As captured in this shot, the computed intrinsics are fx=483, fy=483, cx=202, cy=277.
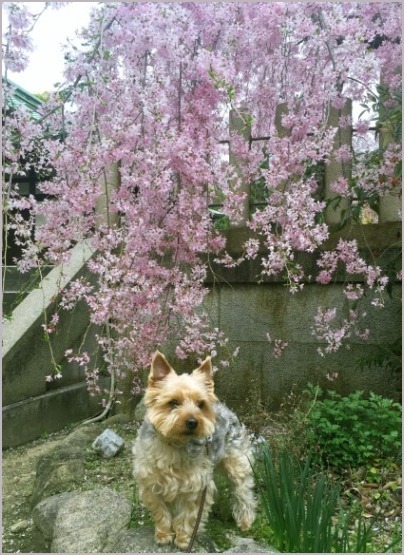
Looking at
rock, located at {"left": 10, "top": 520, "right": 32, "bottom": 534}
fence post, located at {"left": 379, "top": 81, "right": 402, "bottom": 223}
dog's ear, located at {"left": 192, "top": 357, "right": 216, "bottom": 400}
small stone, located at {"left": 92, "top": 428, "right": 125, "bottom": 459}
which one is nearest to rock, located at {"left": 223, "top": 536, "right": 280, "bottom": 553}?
dog's ear, located at {"left": 192, "top": 357, "right": 216, "bottom": 400}

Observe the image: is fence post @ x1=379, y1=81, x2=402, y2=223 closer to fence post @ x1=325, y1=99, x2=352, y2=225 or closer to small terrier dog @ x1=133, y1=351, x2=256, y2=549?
fence post @ x1=325, y1=99, x2=352, y2=225

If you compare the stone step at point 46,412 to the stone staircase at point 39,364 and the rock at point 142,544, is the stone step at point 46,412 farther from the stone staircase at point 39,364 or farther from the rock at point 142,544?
the rock at point 142,544

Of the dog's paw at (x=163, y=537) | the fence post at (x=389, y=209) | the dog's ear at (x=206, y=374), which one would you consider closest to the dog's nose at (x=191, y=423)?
the dog's ear at (x=206, y=374)

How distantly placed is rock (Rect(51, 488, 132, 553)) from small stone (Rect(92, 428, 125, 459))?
0.82 metres

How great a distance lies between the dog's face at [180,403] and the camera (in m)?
2.76

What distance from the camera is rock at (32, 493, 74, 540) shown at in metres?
3.55

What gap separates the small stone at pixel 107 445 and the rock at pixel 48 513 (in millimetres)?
668

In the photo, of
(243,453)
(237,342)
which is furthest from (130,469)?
(237,342)

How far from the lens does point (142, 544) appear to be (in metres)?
2.99

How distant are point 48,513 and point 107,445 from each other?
0.91 metres

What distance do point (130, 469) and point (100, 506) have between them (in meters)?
0.82

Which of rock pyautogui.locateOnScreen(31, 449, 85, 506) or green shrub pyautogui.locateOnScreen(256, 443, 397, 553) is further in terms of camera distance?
rock pyautogui.locateOnScreen(31, 449, 85, 506)

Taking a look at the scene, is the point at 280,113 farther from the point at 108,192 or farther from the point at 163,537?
the point at 163,537

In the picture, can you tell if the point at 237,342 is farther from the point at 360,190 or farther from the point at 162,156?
the point at 162,156
